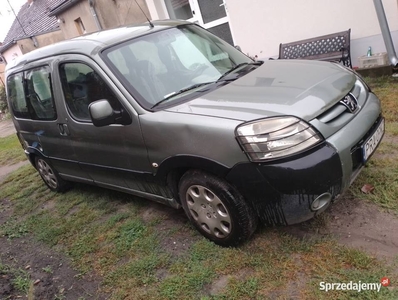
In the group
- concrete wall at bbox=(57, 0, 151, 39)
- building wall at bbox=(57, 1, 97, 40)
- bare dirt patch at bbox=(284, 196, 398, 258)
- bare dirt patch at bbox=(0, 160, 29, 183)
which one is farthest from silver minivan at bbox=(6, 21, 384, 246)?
building wall at bbox=(57, 1, 97, 40)

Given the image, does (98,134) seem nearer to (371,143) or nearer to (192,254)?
(192,254)

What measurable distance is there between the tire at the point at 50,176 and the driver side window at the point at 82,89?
1.51 metres

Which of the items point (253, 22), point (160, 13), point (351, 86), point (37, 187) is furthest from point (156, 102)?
point (160, 13)

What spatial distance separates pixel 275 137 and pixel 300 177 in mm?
313

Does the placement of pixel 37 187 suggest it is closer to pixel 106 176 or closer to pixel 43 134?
pixel 43 134

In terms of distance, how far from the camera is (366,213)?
292 centimetres

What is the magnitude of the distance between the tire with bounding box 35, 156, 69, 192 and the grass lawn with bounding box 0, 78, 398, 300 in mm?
510

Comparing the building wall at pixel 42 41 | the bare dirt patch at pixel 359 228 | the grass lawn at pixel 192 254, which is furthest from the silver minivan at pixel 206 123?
the building wall at pixel 42 41

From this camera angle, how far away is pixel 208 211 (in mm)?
2875

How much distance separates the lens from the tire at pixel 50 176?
492cm

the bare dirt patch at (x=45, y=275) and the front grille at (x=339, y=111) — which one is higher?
the front grille at (x=339, y=111)

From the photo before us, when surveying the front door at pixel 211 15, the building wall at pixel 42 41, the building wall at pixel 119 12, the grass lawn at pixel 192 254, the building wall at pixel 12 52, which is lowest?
the grass lawn at pixel 192 254

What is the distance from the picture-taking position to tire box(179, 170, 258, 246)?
8.64 feet

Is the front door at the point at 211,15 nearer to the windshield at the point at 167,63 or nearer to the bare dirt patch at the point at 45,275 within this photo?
the windshield at the point at 167,63
